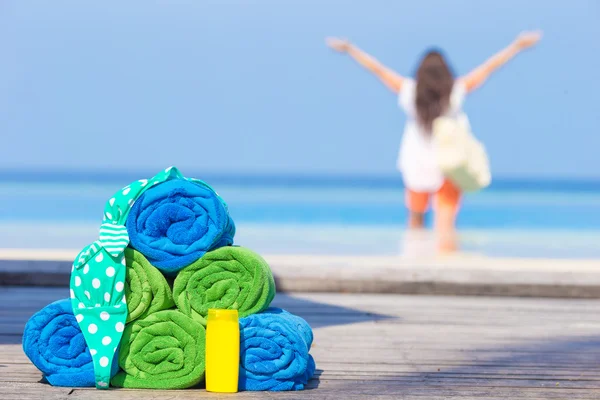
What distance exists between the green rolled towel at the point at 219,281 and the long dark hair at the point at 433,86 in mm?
5397

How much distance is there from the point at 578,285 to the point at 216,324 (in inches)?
132

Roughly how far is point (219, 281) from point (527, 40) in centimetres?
618

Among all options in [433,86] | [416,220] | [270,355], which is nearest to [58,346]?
[270,355]

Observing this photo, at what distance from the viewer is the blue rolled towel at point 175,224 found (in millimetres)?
2744

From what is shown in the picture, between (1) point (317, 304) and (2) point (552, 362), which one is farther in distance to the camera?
(1) point (317, 304)

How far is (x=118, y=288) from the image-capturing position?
2.71m

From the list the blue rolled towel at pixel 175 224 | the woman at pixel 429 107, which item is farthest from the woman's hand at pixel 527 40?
the blue rolled towel at pixel 175 224

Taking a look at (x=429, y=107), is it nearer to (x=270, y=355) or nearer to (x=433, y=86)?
(x=433, y=86)

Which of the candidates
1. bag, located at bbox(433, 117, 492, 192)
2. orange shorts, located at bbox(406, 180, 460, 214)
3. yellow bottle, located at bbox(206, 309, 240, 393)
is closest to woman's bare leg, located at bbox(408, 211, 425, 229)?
orange shorts, located at bbox(406, 180, 460, 214)

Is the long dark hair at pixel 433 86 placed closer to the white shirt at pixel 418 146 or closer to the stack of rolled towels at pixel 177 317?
the white shirt at pixel 418 146

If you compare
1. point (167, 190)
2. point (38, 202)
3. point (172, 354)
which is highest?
point (167, 190)

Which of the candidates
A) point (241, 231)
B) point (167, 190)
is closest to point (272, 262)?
point (167, 190)

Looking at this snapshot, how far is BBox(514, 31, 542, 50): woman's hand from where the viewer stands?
320 inches

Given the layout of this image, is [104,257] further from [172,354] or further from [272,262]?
[272,262]
